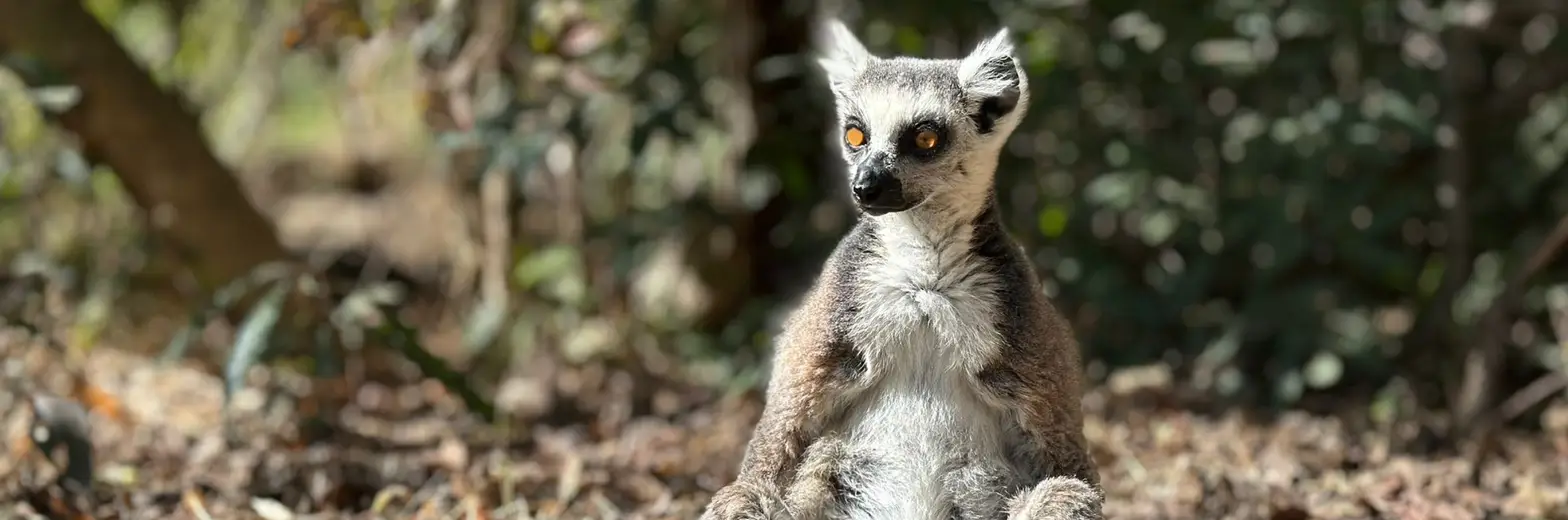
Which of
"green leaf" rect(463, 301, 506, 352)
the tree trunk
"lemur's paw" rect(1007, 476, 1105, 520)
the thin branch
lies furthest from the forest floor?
"lemur's paw" rect(1007, 476, 1105, 520)

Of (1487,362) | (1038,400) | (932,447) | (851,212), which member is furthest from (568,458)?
(1487,362)

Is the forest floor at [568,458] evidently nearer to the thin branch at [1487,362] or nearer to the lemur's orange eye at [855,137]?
the thin branch at [1487,362]

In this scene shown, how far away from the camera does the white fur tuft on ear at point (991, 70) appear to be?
10.1ft

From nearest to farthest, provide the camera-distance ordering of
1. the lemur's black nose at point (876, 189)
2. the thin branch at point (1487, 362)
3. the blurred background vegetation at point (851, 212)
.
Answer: the lemur's black nose at point (876, 189) < the thin branch at point (1487, 362) < the blurred background vegetation at point (851, 212)

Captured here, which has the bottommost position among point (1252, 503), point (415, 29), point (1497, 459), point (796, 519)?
point (796, 519)

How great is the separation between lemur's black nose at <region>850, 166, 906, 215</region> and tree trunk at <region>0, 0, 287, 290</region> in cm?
349

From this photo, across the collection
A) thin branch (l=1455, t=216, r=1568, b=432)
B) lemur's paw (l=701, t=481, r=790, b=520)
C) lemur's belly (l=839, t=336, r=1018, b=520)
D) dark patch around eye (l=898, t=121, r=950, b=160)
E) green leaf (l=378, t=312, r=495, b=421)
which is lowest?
lemur's paw (l=701, t=481, r=790, b=520)

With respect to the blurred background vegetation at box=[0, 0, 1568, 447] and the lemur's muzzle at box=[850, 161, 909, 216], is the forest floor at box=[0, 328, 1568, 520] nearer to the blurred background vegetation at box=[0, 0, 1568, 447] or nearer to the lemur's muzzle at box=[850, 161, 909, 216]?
the blurred background vegetation at box=[0, 0, 1568, 447]

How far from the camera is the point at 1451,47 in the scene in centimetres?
522

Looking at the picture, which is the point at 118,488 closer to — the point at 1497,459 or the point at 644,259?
the point at 644,259

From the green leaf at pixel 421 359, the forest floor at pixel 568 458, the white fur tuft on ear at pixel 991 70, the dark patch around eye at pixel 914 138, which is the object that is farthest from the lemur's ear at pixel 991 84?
the green leaf at pixel 421 359

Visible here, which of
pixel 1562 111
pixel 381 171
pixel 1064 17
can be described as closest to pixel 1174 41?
pixel 1064 17

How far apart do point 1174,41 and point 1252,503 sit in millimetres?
1876

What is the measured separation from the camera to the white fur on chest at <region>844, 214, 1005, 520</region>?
3076 millimetres
